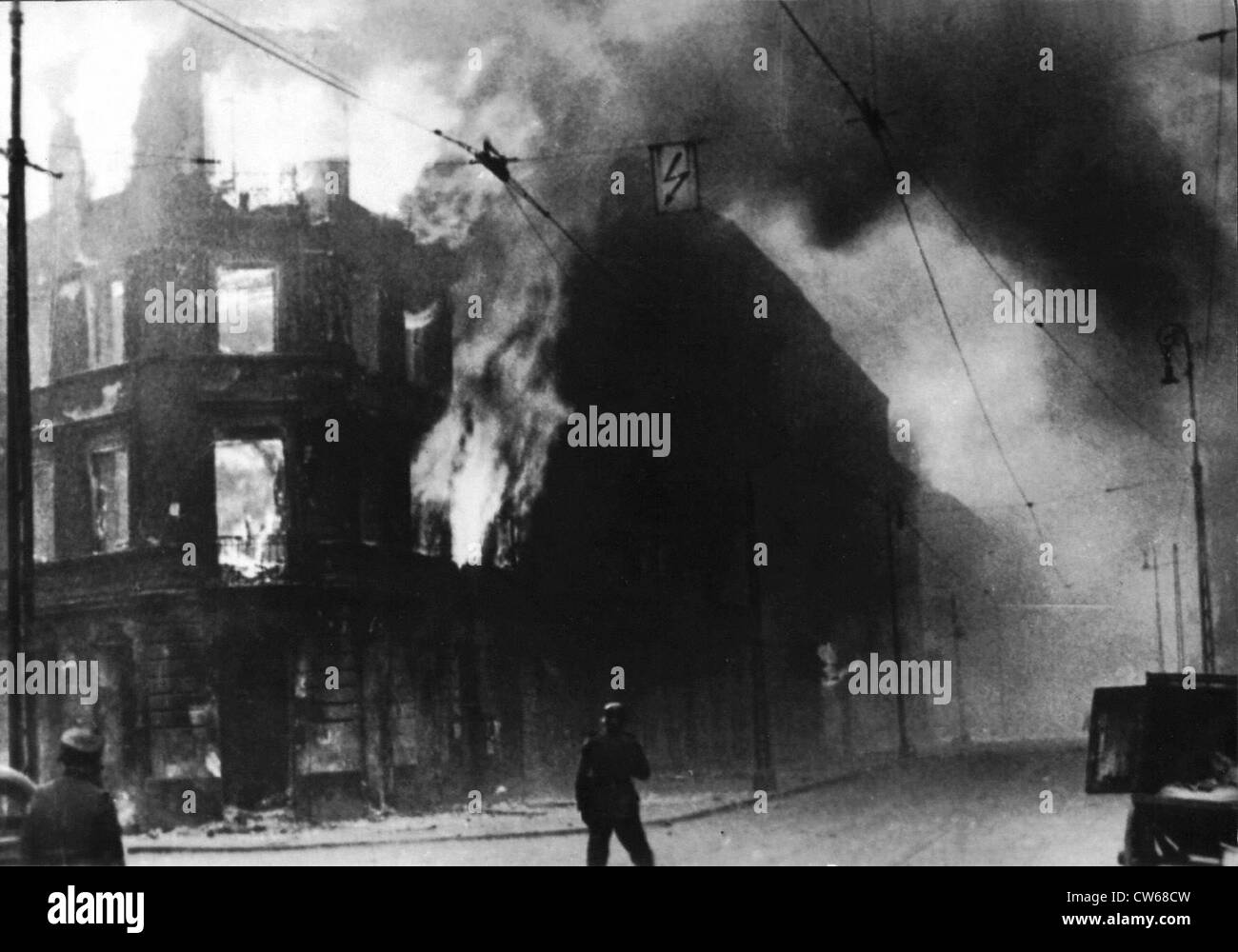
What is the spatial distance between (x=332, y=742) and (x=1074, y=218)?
1098 centimetres

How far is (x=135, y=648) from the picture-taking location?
18000 millimetres

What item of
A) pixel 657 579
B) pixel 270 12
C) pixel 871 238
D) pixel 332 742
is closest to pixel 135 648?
pixel 332 742

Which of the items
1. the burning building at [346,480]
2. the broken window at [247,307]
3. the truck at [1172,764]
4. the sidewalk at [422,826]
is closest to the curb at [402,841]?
the sidewalk at [422,826]

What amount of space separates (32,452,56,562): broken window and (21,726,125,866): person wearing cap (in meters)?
10.8

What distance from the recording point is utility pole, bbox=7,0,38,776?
38.9 feet

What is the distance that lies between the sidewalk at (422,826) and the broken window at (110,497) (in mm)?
4135

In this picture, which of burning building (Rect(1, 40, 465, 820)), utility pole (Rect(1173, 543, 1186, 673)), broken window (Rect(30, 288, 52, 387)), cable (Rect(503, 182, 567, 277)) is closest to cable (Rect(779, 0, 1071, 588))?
utility pole (Rect(1173, 543, 1186, 673))

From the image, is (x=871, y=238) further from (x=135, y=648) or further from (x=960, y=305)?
(x=135, y=648)

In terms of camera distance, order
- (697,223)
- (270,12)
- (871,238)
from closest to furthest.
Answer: (270,12) < (871,238) < (697,223)

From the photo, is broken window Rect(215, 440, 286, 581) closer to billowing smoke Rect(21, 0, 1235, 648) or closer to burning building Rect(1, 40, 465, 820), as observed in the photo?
burning building Rect(1, 40, 465, 820)

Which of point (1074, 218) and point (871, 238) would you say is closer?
point (1074, 218)

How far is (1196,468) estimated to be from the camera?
13938 mm

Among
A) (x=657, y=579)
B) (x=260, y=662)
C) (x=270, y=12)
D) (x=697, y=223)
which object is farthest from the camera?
(x=657, y=579)

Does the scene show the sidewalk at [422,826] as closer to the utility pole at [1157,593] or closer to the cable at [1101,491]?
the cable at [1101,491]
